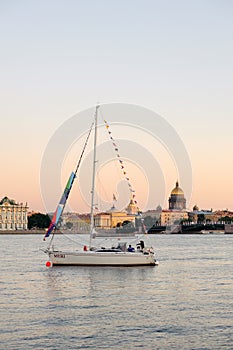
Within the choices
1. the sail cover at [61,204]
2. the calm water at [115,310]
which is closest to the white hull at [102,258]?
the calm water at [115,310]

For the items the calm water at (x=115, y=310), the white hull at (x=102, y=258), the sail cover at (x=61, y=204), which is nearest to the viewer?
the calm water at (x=115, y=310)

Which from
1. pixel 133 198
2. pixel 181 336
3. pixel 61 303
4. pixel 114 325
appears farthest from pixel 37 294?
pixel 133 198

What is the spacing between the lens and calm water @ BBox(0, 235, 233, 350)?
850 inches

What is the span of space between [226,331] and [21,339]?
7018 millimetres

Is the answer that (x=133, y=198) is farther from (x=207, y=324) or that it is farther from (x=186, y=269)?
(x=207, y=324)

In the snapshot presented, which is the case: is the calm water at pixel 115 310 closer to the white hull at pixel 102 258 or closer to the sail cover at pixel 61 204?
the white hull at pixel 102 258

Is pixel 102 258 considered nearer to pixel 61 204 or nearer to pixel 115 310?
pixel 61 204

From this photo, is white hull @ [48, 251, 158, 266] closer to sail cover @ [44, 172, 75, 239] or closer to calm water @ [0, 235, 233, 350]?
calm water @ [0, 235, 233, 350]

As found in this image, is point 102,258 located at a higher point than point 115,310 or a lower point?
higher

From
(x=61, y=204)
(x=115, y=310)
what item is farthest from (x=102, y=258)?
(x=115, y=310)

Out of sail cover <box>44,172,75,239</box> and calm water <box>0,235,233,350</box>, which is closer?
calm water <box>0,235,233,350</box>

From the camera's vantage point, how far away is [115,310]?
27.2m

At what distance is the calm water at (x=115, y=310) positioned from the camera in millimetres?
21594

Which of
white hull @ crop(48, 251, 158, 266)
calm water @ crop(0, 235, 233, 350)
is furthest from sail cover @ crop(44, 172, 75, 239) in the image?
calm water @ crop(0, 235, 233, 350)
